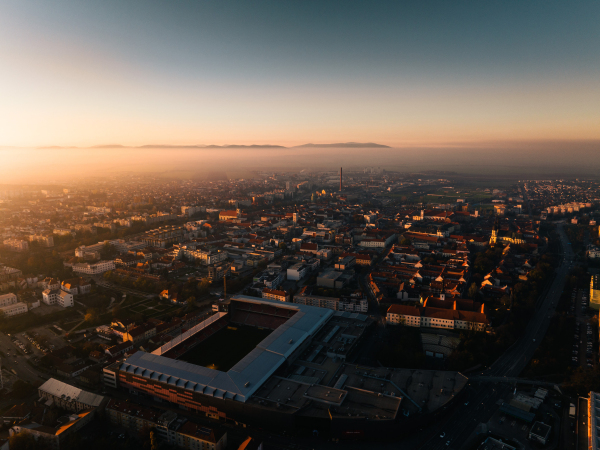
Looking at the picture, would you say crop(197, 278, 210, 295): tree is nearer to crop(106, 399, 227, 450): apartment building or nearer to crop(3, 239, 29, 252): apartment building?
crop(106, 399, 227, 450): apartment building

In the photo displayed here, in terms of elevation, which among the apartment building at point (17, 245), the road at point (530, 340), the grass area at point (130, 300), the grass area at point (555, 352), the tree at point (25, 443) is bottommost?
the grass area at point (130, 300)

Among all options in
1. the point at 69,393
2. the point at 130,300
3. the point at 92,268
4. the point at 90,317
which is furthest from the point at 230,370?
the point at 92,268

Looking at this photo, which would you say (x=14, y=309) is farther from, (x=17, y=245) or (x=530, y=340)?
(x=530, y=340)

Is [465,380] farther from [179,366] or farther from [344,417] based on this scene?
[179,366]

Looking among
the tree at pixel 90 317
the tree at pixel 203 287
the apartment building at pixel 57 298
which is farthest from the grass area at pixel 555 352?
the apartment building at pixel 57 298

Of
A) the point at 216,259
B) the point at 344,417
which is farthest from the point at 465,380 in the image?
the point at 216,259

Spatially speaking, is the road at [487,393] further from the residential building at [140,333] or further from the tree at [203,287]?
the tree at [203,287]

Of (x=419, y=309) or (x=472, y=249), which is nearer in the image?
(x=419, y=309)
